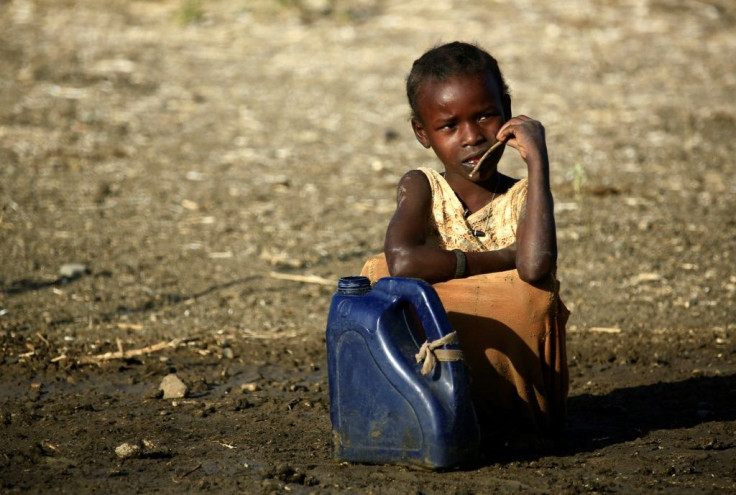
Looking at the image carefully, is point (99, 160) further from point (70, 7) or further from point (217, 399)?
point (70, 7)

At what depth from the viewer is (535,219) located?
10.8ft

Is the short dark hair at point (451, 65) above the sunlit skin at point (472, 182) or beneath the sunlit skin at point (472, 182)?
above

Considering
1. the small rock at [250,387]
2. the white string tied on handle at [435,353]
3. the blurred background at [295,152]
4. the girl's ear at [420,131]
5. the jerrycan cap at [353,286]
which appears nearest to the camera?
the white string tied on handle at [435,353]

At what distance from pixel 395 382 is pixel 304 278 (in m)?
2.75

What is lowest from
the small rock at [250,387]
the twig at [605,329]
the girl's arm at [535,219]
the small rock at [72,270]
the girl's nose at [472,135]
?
the small rock at [250,387]

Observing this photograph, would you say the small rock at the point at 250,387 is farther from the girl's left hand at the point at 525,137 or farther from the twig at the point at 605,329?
the twig at the point at 605,329

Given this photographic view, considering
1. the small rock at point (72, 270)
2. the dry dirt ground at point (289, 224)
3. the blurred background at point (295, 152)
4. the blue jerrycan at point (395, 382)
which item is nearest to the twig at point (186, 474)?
the dry dirt ground at point (289, 224)

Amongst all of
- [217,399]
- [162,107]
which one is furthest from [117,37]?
[217,399]

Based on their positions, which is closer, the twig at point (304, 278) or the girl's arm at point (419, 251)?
the girl's arm at point (419, 251)

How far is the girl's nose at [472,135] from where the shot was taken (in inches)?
138

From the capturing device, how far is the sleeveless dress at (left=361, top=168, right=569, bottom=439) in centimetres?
332

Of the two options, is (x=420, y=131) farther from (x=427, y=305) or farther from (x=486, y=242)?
(x=427, y=305)

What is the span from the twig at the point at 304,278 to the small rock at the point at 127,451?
2.39m

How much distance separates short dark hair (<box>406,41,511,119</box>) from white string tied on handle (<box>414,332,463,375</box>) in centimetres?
97
